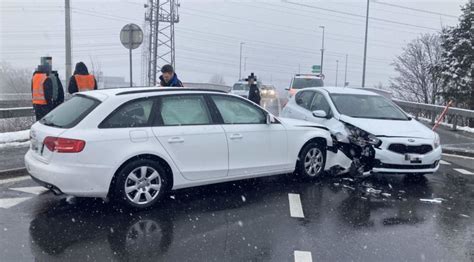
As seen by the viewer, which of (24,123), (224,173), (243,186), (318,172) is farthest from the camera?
(24,123)

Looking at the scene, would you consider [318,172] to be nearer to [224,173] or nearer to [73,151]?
[224,173]

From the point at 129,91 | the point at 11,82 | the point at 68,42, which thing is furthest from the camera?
the point at 11,82

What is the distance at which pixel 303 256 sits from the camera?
4500 mm

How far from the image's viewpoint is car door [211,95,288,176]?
6.52 metres

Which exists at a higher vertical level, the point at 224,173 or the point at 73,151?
the point at 73,151

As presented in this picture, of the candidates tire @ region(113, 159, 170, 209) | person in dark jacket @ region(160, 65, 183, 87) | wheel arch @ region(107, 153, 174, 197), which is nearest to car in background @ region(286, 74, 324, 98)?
person in dark jacket @ region(160, 65, 183, 87)

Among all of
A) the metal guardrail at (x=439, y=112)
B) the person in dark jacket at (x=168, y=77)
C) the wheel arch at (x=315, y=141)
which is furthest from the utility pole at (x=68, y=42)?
the metal guardrail at (x=439, y=112)

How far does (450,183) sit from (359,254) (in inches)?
165

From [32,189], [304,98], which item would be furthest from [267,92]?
[32,189]

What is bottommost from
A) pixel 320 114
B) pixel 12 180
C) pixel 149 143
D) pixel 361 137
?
pixel 12 180

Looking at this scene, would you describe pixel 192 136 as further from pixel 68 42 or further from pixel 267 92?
pixel 267 92

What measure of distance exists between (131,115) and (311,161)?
3157 mm

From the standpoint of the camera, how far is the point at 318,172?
770cm

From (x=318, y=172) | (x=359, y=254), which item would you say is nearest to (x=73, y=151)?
(x=359, y=254)
